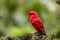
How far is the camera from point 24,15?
3711mm

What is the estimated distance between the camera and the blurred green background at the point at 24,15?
364 centimetres

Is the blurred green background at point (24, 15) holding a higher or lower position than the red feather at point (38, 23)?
higher

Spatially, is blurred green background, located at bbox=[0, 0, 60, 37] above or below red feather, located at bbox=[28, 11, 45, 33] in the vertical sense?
above

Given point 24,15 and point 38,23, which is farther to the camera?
point 24,15

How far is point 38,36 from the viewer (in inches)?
89.8

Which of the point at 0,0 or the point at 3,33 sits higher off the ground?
the point at 0,0

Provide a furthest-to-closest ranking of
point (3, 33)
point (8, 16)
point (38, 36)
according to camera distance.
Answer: point (8, 16) < point (3, 33) < point (38, 36)

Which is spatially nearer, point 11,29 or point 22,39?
point 22,39

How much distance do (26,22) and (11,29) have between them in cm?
24

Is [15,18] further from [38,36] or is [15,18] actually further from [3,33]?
[38,36]

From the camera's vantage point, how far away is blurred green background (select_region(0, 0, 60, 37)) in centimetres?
364

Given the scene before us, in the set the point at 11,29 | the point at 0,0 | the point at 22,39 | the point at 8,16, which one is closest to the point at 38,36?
the point at 22,39

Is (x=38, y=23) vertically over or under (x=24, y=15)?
under

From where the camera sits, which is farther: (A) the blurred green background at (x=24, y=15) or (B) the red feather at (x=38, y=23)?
(A) the blurred green background at (x=24, y=15)
